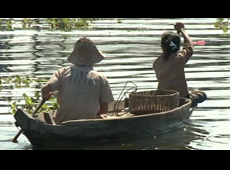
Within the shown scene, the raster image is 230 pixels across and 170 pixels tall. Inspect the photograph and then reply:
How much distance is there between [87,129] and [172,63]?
2578mm

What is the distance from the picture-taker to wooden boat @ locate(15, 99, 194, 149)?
980 cm

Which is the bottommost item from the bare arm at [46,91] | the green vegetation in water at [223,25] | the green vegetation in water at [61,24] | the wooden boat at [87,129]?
the green vegetation in water at [61,24]

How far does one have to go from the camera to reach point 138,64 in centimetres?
1842

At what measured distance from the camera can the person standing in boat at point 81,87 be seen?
33.3 ft

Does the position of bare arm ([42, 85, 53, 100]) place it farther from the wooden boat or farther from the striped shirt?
the wooden boat

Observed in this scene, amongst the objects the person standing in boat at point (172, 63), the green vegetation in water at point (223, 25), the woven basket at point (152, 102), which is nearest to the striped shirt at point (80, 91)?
the woven basket at point (152, 102)

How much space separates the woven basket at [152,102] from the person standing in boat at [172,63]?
0.67 metres

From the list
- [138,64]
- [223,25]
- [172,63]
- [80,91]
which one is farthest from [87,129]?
[223,25]

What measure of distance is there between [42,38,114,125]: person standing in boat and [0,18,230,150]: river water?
55 centimetres

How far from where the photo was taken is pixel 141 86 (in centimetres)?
1506

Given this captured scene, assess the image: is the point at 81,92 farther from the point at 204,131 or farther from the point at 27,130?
the point at 204,131

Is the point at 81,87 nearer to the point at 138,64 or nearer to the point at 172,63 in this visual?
the point at 172,63

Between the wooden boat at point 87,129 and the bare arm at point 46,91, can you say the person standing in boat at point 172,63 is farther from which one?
the bare arm at point 46,91

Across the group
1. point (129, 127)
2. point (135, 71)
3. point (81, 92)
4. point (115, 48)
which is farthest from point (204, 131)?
point (115, 48)
